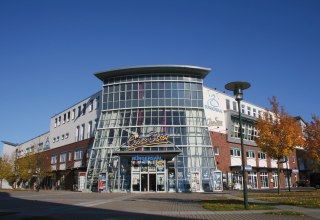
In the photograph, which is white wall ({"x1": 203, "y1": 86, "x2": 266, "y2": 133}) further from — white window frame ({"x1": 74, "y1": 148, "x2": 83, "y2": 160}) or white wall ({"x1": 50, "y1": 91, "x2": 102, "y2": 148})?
white window frame ({"x1": 74, "y1": 148, "x2": 83, "y2": 160})

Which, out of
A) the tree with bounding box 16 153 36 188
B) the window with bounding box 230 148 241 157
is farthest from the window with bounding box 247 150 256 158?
the tree with bounding box 16 153 36 188

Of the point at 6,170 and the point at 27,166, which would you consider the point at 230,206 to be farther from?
the point at 6,170

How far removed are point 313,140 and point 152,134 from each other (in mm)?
19353

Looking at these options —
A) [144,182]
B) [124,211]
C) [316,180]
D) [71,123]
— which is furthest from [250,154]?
[124,211]

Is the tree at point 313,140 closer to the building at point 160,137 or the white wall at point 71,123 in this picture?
the building at point 160,137

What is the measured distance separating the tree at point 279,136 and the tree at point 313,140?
267 inches

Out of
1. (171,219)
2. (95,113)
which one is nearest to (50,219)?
(171,219)

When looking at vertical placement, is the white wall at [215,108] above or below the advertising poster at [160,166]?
above

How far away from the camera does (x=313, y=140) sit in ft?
123

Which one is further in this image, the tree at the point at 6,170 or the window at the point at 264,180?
the tree at the point at 6,170

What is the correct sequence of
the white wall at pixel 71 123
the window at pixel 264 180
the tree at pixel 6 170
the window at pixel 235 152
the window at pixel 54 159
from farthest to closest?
1. the tree at pixel 6 170
2. the window at pixel 54 159
3. the window at pixel 264 180
4. the white wall at pixel 71 123
5. the window at pixel 235 152

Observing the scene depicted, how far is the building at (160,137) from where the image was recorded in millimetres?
37406

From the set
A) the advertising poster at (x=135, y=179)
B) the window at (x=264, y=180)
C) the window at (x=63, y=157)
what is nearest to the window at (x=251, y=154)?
the window at (x=264, y=180)

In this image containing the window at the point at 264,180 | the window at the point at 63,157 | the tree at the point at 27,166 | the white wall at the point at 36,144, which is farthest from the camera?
the white wall at the point at 36,144
